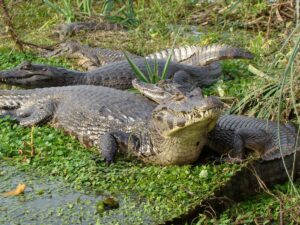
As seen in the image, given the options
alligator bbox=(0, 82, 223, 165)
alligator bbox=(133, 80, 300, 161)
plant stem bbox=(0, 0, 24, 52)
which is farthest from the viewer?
plant stem bbox=(0, 0, 24, 52)

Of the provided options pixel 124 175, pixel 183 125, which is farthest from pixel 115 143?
pixel 183 125

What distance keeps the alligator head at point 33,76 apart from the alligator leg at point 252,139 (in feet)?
8.96

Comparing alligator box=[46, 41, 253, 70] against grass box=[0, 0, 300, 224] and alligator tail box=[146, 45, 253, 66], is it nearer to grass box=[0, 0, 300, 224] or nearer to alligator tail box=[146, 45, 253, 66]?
alligator tail box=[146, 45, 253, 66]

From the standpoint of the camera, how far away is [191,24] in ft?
33.4

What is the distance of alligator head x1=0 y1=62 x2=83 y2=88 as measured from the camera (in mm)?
7504

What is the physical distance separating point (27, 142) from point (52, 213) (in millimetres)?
Result: 1335

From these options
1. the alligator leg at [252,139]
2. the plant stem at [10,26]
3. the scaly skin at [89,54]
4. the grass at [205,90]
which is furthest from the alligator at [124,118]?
the scaly skin at [89,54]

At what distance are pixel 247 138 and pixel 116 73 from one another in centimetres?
307

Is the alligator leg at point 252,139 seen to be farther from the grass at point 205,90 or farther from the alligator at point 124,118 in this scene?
the alligator at point 124,118

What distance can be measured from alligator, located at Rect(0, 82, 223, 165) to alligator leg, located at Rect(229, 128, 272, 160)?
0.39 metres

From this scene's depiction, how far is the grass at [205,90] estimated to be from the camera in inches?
184

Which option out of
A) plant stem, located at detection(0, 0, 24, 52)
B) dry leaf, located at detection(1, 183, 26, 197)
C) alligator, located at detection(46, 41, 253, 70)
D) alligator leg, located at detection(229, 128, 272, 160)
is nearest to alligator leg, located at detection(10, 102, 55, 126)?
dry leaf, located at detection(1, 183, 26, 197)

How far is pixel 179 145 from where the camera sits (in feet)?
17.0

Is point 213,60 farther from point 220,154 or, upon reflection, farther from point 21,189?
point 21,189
